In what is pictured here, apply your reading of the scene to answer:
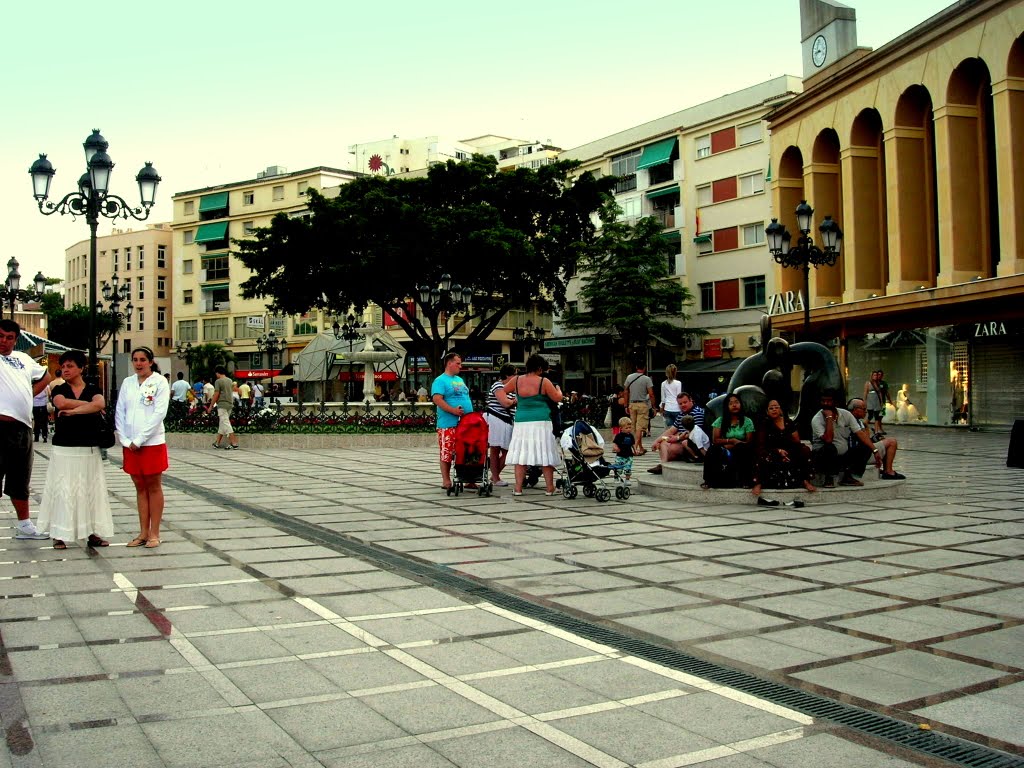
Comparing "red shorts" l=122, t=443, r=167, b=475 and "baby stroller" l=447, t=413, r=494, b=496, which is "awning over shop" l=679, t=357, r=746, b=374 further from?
"red shorts" l=122, t=443, r=167, b=475

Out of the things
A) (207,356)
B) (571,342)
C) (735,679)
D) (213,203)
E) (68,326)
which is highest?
(213,203)

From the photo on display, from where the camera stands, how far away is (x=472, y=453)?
12.0 meters

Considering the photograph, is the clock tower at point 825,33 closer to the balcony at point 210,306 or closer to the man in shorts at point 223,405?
the man in shorts at point 223,405

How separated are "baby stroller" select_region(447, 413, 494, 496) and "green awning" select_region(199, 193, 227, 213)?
6666cm

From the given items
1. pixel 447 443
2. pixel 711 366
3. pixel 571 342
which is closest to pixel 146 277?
pixel 571 342

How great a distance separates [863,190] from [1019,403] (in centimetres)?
928

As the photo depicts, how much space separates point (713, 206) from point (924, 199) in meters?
17.2

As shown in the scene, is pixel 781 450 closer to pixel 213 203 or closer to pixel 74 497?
pixel 74 497

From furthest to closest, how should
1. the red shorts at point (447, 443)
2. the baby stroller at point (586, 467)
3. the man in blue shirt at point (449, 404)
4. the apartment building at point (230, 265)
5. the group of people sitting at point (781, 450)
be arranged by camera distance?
the apartment building at point (230, 265)
the red shorts at point (447, 443)
the man in blue shirt at point (449, 404)
the baby stroller at point (586, 467)
the group of people sitting at point (781, 450)

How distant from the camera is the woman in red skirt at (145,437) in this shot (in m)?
8.12

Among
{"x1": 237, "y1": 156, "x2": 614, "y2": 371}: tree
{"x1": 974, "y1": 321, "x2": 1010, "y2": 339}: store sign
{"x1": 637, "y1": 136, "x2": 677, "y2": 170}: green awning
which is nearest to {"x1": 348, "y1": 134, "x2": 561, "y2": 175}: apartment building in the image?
{"x1": 637, "y1": 136, "x2": 677, "y2": 170}: green awning

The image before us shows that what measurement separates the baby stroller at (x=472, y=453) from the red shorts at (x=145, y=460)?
440 cm

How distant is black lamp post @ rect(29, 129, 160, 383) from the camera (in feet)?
51.5

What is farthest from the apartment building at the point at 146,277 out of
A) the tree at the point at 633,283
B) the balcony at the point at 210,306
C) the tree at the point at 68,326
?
the tree at the point at 633,283
